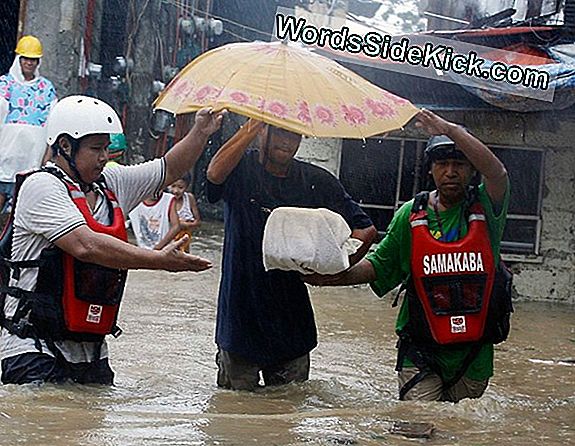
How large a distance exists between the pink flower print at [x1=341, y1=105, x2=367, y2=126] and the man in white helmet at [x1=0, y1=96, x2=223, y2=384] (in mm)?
979

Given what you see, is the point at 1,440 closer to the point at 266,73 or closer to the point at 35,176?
the point at 35,176

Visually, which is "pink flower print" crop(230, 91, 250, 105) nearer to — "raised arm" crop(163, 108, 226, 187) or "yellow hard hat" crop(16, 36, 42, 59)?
"raised arm" crop(163, 108, 226, 187)

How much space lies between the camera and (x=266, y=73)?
5.20m

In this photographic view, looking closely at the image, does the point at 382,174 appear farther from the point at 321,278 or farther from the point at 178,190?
the point at 321,278

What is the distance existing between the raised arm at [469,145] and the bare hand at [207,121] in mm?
985

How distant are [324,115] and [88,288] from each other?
1.35m

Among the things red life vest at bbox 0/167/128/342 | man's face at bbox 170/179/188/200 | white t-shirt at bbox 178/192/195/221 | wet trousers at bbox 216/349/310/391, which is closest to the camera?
red life vest at bbox 0/167/128/342

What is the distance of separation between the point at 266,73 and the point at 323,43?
7.06 m

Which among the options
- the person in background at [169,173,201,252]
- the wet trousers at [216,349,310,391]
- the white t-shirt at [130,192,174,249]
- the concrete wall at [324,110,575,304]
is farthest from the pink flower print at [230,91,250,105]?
the concrete wall at [324,110,575,304]

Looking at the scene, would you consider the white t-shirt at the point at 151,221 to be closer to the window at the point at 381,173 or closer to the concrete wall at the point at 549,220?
the window at the point at 381,173

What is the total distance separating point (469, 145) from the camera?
518 centimetres

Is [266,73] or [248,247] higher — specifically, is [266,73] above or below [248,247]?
above

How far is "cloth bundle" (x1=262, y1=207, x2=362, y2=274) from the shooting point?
510 cm

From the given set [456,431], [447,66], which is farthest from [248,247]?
[447,66]
